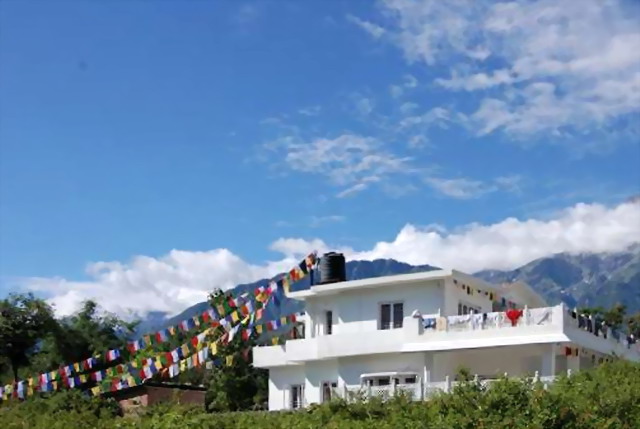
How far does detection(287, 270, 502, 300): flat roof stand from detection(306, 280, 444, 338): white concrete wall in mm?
333

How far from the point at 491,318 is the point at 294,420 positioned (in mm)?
14696

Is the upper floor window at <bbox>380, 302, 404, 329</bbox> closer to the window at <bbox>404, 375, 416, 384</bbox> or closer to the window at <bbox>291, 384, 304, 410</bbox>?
the window at <bbox>404, 375, 416, 384</bbox>

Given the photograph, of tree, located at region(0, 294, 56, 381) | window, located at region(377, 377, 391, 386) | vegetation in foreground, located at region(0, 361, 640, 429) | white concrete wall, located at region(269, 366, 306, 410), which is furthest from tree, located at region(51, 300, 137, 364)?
vegetation in foreground, located at region(0, 361, 640, 429)

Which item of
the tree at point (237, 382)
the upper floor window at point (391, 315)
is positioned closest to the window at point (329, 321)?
the upper floor window at point (391, 315)

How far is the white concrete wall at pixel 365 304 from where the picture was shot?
31.6m

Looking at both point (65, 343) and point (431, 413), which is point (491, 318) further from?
point (65, 343)

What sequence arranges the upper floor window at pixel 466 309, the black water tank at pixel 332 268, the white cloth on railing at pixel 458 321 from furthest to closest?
the black water tank at pixel 332 268 → the upper floor window at pixel 466 309 → the white cloth on railing at pixel 458 321

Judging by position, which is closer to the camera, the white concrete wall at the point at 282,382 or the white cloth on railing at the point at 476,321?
the white cloth on railing at the point at 476,321

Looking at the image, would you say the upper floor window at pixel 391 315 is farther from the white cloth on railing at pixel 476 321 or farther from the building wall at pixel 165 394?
the building wall at pixel 165 394

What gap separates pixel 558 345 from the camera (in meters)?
28.0

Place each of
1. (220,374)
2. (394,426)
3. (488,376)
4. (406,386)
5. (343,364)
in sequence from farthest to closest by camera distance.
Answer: (220,374)
(343,364)
(488,376)
(406,386)
(394,426)

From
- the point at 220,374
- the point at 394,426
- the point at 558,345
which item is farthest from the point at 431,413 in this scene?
the point at 220,374

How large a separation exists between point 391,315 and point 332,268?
13.2 feet

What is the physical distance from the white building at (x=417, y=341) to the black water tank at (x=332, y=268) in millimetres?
1018
